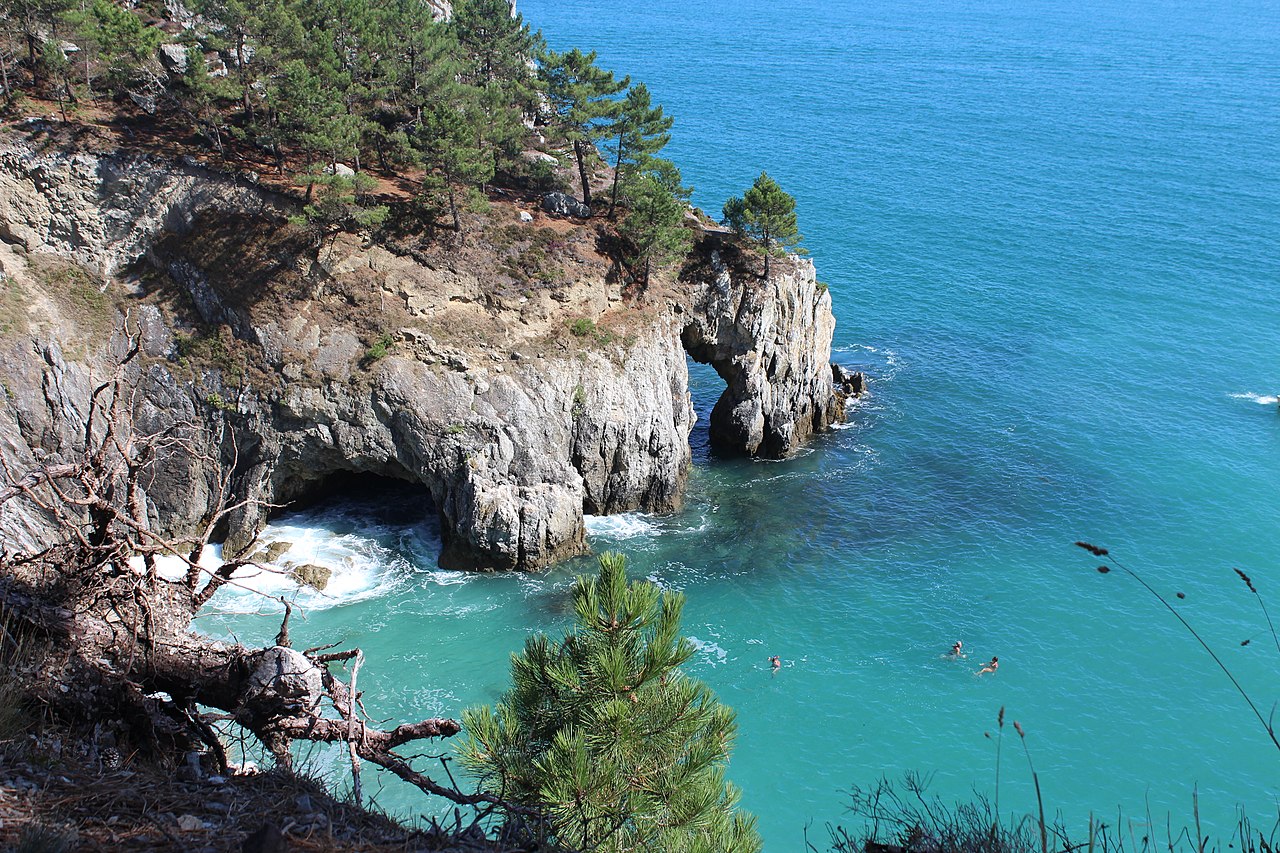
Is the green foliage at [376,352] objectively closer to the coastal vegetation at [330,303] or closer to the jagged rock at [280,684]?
the coastal vegetation at [330,303]

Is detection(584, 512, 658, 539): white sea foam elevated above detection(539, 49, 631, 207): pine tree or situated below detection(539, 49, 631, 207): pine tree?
below

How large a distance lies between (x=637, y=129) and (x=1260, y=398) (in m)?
46.6

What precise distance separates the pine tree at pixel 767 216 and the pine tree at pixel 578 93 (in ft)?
30.2

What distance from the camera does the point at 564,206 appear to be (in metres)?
53.2

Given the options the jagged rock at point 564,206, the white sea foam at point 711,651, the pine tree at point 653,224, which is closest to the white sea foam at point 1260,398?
the pine tree at point 653,224

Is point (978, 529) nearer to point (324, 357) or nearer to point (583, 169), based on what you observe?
point (583, 169)

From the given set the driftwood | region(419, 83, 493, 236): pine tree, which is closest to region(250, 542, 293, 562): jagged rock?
region(419, 83, 493, 236): pine tree

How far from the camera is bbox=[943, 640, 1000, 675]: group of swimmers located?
120 ft

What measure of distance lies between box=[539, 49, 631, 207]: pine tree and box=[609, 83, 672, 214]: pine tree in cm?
61

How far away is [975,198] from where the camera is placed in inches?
3750

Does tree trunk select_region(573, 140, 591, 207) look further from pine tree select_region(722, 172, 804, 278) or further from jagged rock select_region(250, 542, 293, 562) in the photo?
jagged rock select_region(250, 542, 293, 562)

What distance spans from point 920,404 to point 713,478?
56.3ft

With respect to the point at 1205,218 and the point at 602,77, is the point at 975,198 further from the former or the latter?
the point at 602,77

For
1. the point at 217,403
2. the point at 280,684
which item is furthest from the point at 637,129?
the point at 280,684
